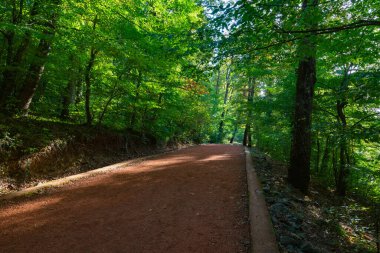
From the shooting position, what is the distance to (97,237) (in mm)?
3846

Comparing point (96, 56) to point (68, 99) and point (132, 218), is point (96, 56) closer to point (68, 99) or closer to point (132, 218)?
point (68, 99)

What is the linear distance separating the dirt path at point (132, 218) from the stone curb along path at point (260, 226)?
0.50ft

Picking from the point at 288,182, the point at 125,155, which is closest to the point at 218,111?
the point at 125,155

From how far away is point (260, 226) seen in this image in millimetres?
4199

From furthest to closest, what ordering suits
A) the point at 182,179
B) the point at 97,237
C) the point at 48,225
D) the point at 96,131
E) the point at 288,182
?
the point at 96,131
the point at 288,182
the point at 182,179
the point at 48,225
the point at 97,237

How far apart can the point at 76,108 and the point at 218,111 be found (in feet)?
83.8

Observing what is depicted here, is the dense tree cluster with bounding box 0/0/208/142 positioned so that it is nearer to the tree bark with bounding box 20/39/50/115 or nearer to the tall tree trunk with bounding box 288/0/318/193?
the tree bark with bounding box 20/39/50/115

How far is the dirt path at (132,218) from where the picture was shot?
3.65 m

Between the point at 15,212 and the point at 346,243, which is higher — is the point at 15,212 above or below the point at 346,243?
above

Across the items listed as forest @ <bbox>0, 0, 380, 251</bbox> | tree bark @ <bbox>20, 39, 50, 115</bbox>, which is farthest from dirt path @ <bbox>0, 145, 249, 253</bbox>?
tree bark @ <bbox>20, 39, 50, 115</bbox>

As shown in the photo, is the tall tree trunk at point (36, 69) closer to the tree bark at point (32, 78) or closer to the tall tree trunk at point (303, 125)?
the tree bark at point (32, 78)

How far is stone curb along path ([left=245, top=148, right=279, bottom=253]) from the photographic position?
352 centimetres

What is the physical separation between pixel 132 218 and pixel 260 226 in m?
2.30

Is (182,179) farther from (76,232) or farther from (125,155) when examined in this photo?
(125,155)
